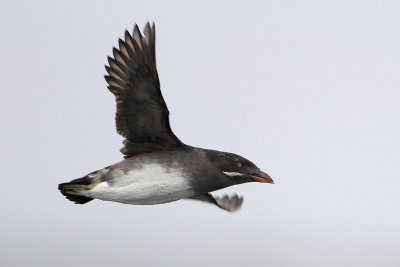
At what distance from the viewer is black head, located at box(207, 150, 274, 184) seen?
20.2 meters

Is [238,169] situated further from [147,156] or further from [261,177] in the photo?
[147,156]

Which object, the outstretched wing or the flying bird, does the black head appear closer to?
the flying bird

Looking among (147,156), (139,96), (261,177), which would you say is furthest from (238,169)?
(139,96)

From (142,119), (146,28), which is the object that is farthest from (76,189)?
(146,28)

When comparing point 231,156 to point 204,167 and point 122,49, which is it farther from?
point 122,49

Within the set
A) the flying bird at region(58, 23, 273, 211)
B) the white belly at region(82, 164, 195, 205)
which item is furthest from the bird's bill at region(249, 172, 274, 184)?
the white belly at region(82, 164, 195, 205)

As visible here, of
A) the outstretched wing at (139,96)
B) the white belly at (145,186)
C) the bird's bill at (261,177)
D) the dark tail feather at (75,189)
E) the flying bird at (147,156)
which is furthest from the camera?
the dark tail feather at (75,189)

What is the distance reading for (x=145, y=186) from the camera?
20016 millimetres

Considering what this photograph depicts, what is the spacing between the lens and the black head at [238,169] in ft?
66.4

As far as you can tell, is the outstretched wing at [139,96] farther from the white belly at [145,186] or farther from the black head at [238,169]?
the black head at [238,169]

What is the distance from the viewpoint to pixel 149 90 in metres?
19.8

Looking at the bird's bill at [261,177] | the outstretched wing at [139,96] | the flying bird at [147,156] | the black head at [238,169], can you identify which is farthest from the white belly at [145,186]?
the bird's bill at [261,177]

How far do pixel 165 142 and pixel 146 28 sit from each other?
2.06m

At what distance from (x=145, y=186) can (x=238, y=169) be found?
166 centimetres
